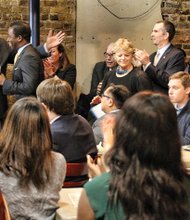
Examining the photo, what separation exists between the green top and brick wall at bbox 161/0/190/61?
→ 500 centimetres

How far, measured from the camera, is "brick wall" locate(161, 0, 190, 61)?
624 centimetres

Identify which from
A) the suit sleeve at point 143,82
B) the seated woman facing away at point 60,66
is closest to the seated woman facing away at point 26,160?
the suit sleeve at point 143,82

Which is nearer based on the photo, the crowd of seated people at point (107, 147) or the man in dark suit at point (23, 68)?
the crowd of seated people at point (107, 147)

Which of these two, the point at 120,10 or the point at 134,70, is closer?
the point at 134,70

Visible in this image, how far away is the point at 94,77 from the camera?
591 cm

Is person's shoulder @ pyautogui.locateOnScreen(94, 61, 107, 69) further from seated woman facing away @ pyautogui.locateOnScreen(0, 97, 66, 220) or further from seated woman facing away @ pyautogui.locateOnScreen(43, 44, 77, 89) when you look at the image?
seated woman facing away @ pyautogui.locateOnScreen(0, 97, 66, 220)

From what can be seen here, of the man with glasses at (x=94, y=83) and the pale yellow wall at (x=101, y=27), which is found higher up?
the pale yellow wall at (x=101, y=27)

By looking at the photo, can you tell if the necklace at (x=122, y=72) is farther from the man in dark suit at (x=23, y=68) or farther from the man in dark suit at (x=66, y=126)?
the man in dark suit at (x=66, y=126)

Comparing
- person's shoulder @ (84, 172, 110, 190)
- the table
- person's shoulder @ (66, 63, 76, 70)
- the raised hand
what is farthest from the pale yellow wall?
person's shoulder @ (84, 172, 110, 190)

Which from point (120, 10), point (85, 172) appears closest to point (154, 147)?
point (85, 172)

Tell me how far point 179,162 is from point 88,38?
4.77 meters

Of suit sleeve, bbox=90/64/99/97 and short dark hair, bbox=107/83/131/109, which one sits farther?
suit sleeve, bbox=90/64/99/97

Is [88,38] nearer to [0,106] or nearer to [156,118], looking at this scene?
[0,106]

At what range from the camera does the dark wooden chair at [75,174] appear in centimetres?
281
